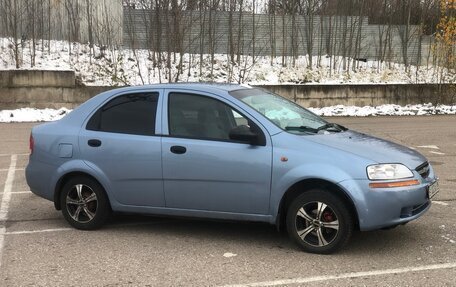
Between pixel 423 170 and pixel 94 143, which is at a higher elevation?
pixel 94 143

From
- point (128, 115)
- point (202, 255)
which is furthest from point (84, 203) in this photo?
point (202, 255)

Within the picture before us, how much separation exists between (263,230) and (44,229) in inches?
96.7

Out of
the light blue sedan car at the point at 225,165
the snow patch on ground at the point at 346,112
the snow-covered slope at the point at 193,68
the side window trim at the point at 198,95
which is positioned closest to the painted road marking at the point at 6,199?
the light blue sedan car at the point at 225,165

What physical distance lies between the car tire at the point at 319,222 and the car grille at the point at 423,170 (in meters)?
0.81

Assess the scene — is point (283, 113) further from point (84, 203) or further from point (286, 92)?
point (286, 92)

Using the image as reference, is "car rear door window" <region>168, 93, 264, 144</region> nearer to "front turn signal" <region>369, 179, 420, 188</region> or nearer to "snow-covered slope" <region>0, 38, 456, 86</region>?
"front turn signal" <region>369, 179, 420, 188</region>

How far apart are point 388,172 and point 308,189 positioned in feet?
2.43

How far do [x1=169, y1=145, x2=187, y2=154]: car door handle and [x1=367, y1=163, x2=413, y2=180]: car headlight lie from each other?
1801mm

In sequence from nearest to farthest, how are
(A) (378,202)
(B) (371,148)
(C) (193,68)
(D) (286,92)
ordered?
(A) (378,202)
(B) (371,148)
(D) (286,92)
(C) (193,68)

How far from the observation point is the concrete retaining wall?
19.1m

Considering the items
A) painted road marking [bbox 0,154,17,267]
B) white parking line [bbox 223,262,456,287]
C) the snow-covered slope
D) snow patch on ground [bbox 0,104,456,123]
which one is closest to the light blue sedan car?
white parking line [bbox 223,262,456,287]

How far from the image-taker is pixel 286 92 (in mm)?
20625

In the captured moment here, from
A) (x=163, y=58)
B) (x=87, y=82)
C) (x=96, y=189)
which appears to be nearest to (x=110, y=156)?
(x=96, y=189)

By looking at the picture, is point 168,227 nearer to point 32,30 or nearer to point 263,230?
point 263,230
